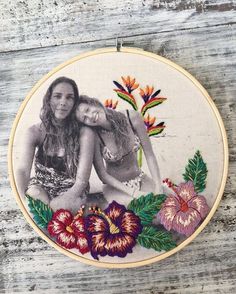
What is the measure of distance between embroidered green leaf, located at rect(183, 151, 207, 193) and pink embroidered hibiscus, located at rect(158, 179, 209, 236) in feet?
0.03

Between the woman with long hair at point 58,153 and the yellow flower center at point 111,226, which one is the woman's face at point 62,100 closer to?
the woman with long hair at point 58,153

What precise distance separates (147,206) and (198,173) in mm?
126

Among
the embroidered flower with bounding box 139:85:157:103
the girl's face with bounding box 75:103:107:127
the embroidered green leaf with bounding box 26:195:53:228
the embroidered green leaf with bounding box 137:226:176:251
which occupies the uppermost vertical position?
the embroidered flower with bounding box 139:85:157:103

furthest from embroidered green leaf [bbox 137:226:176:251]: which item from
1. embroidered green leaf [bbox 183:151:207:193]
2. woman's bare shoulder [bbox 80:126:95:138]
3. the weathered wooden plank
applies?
the weathered wooden plank

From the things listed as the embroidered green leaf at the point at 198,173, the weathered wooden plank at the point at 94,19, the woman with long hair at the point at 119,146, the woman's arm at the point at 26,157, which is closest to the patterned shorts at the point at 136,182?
the woman with long hair at the point at 119,146

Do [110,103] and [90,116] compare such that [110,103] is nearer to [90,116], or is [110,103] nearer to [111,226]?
[90,116]

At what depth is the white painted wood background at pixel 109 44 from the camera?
1.07 metres

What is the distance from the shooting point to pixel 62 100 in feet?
3.43

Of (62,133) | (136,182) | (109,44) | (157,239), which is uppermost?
(109,44)

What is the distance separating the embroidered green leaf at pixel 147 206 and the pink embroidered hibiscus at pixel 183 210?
0.04 feet

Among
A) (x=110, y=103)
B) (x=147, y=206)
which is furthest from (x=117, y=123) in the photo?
(x=147, y=206)

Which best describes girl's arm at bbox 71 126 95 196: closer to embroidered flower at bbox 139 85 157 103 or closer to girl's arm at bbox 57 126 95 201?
girl's arm at bbox 57 126 95 201

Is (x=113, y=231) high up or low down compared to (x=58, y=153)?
down

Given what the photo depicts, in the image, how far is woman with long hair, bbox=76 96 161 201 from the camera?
3.40 feet
